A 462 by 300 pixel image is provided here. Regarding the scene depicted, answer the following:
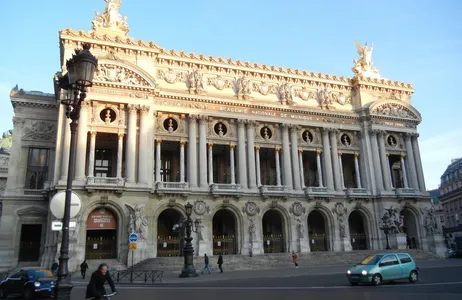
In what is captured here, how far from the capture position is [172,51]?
39344 mm

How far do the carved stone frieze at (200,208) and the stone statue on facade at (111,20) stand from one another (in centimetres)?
1808

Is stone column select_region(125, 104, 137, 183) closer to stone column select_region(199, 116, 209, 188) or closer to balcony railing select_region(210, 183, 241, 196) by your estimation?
stone column select_region(199, 116, 209, 188)

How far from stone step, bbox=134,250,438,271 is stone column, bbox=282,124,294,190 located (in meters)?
7.43

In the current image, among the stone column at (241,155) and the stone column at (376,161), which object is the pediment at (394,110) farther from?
the stone column at (241,155)

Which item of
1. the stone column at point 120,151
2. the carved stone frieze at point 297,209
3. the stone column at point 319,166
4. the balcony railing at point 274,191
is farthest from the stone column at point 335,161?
the stone column at point 120,151

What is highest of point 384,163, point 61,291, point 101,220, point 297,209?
point 384,163

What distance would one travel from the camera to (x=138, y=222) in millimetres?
32406

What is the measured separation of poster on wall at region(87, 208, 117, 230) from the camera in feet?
107

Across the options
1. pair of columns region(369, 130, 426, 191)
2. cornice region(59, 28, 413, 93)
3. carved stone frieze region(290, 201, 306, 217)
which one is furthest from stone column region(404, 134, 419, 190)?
carved stone frieze region(290, 201, 306, 217)

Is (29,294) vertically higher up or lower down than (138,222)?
lower down

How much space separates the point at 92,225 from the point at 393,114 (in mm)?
35477

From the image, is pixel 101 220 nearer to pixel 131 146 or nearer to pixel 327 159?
pixel 131 146

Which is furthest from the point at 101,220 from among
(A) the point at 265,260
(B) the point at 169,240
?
(A) the point at 265,260

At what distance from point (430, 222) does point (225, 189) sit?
960 inches
